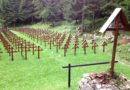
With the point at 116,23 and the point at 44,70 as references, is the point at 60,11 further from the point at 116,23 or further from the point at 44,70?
the point at 116,23

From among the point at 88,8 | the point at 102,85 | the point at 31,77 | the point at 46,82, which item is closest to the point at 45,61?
the point at 31,77

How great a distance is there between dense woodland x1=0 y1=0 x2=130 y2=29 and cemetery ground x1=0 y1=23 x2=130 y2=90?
10.3 meters

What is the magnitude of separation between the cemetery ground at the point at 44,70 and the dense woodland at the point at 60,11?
10274 mm

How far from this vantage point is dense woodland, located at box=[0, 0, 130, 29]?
37.9 meters

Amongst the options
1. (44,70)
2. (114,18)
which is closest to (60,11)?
(44,70)

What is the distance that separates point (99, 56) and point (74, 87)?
960 centimetres

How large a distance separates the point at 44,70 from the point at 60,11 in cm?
3854

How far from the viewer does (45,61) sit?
18562mm

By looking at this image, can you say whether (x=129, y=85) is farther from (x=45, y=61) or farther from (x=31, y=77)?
(x=45, y=61)

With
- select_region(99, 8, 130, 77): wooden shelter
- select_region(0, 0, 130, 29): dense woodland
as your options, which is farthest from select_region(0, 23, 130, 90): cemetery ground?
select_region(0, 0, 130, 29): dense woodland

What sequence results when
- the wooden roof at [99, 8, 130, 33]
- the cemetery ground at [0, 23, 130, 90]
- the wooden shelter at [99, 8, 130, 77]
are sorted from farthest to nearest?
the cemetery ground at [0, 23, 130, 90], the wooden shelter at [99, 8, 130, 77], the wooden roof at [99, 8, 130, 33]

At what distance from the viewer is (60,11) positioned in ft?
175

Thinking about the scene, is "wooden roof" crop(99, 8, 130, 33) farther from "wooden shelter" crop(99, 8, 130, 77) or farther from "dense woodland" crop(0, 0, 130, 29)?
"dense woodland" crop(0, 0, 130, 29)

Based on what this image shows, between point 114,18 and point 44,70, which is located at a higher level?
point 114,18
